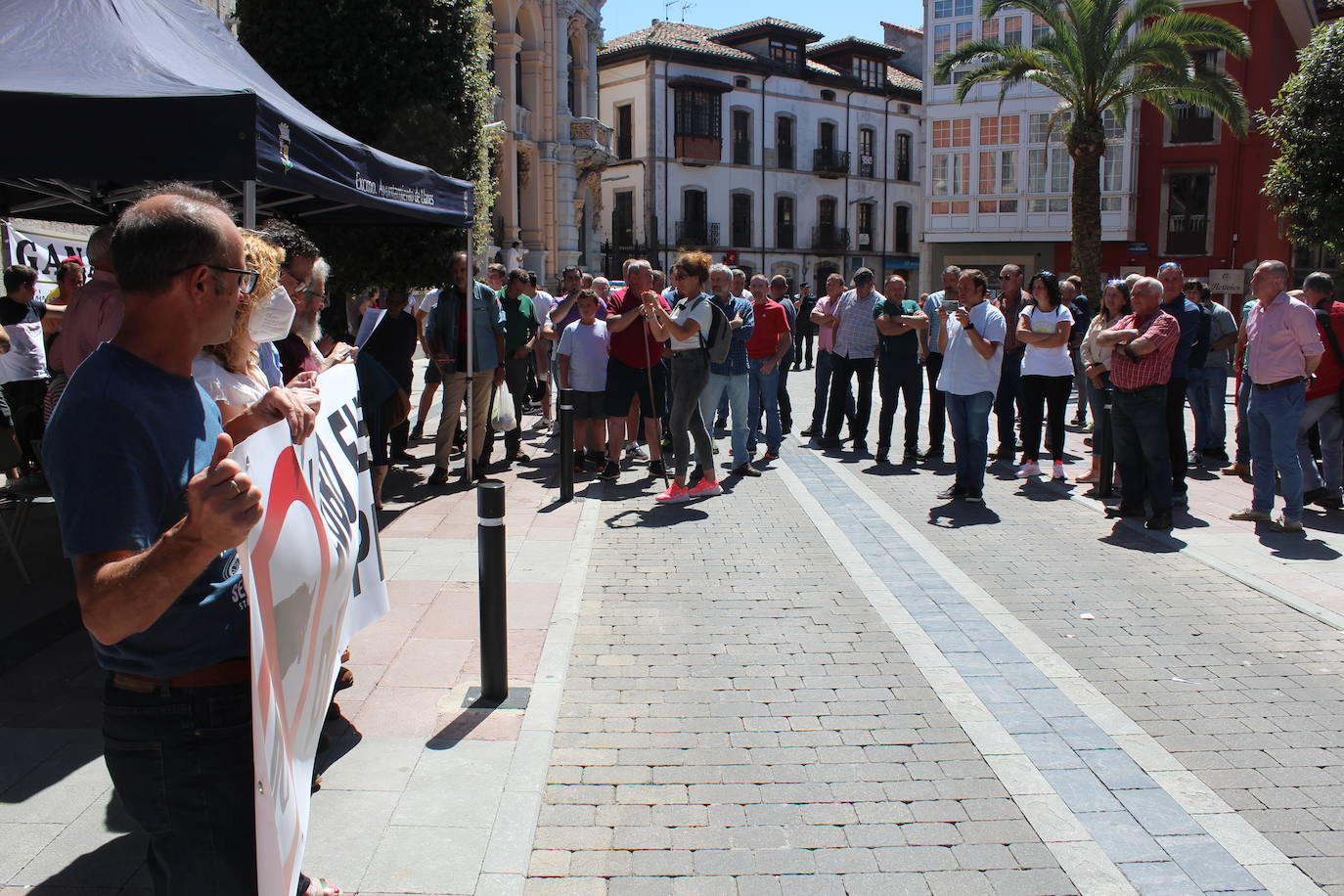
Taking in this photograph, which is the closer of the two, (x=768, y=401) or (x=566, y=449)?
(x=566, y=449)

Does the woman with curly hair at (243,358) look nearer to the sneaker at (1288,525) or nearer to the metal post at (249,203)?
the metal post at (249,203)

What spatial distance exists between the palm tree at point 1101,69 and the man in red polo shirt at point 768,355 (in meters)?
15.0

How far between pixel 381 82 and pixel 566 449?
4.63 m

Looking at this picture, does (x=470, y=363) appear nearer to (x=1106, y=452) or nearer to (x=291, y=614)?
(x=1106, y=452)

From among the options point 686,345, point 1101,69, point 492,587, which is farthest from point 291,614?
point 1101,69

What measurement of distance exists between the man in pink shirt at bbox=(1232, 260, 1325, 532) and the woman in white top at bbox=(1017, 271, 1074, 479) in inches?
77.3

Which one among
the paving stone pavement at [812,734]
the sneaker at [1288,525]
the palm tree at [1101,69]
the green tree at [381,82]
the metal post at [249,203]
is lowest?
the paving stone pavement at [812,734]

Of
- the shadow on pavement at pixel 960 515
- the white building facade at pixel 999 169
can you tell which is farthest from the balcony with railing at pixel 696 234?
the shadow on pavement at pixel 960 515

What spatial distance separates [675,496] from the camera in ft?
30.1

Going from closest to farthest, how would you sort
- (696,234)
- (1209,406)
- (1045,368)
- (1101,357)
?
(1101,357) < (1045,368) < (1209,406) < (696,234)

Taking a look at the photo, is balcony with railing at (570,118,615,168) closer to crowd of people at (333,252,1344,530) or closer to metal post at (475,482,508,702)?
crowd of people at (333,252,1344,530)

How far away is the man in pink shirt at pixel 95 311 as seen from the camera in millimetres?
5020

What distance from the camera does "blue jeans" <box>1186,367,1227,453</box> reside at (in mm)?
11211

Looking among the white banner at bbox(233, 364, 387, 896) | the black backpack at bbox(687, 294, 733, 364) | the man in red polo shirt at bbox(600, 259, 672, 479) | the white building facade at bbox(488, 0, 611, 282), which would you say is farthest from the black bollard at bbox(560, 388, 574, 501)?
the white building facade at bbox(488, 0, 611, 282)
